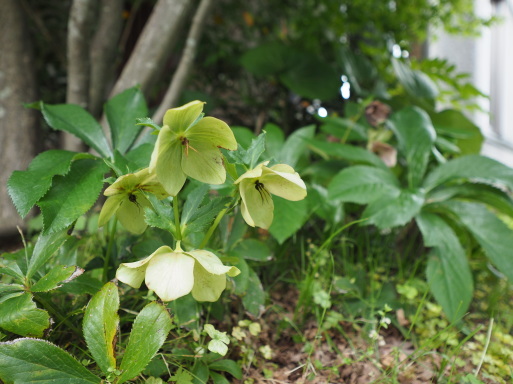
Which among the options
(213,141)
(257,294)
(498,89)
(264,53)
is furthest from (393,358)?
(498,89)

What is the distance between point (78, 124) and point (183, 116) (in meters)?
0.45

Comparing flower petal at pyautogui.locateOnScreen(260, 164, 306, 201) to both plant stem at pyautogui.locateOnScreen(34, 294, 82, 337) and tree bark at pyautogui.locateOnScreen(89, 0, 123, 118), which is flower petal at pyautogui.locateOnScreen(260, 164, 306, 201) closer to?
plant stem at pyautogui.locateOnScreen(34, 294, 82, 337)

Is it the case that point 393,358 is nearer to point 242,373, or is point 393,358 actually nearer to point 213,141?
point 242,373

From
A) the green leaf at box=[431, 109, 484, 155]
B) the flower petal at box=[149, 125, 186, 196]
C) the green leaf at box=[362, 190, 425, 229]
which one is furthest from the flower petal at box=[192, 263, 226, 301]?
the green leaf at box=[431, 109, 484, 155]

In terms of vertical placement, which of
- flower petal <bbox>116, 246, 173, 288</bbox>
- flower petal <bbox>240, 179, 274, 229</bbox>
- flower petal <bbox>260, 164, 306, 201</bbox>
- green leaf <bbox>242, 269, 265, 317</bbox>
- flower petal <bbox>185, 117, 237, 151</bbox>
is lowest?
green leaf <bbox>242, 269, 265, 317</bbox>

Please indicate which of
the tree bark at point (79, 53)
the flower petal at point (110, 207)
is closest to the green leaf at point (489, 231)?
the flower petal at point (110, 207)

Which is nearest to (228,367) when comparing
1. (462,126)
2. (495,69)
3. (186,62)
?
(186,62)

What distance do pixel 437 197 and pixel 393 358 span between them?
1.55ft

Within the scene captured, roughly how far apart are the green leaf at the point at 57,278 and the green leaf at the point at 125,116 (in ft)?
1.01

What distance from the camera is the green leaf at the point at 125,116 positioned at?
0.84 meters

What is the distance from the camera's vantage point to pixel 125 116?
879 mm

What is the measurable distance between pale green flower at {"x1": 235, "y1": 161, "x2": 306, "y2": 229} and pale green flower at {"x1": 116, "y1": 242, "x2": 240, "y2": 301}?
0.26ft

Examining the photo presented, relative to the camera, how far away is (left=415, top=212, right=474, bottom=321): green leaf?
2.91 feet

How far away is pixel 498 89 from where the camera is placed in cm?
419
